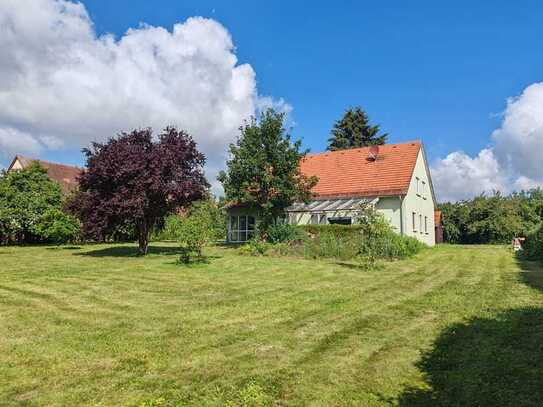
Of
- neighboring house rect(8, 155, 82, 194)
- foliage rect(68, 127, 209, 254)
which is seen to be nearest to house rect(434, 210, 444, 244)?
foliage rect(68, 127, 209, 254)

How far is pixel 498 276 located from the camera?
1295 centimetres

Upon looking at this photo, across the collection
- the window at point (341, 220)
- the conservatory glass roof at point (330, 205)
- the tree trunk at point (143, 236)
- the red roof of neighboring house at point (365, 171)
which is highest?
the red roof of neighboring house at point (365, 171)

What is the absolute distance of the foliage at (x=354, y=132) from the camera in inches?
1986

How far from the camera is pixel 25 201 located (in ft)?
107

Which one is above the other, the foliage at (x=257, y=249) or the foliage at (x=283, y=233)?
the foliage at (x=283, y=233)

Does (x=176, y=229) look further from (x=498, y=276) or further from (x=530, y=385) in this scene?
(x=530, y=385)

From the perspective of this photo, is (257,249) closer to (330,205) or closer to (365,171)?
(330,205)

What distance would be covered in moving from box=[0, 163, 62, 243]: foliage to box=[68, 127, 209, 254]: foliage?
632 inches

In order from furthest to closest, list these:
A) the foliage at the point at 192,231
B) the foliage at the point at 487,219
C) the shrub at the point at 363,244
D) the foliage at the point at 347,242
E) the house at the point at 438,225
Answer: the house at the point at 438,225 < the foliage at the point at 487,219 < the foliage at the point at 347,242 < the shrub at the point at 363,244 < the foliage at the point at 192,231

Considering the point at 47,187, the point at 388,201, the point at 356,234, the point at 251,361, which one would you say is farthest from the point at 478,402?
the point at 47,187

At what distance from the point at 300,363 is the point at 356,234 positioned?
16.0 meters

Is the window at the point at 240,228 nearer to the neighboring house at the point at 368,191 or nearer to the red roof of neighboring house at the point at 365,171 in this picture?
the neighboring house at the point at 368,191

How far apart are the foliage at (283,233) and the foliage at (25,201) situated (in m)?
19.5

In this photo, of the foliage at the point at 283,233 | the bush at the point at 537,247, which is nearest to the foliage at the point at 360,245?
the foliage at the point at 283,233
